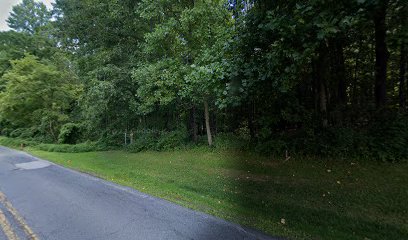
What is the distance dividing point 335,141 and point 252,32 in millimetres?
4538

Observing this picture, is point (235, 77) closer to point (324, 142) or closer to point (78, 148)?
point (324, 142)

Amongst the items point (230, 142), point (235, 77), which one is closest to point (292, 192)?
point (235, 77)

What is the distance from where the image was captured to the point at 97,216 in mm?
3705

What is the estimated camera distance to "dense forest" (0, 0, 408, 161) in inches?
166

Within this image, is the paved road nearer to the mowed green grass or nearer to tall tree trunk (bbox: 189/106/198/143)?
the mowed green grass

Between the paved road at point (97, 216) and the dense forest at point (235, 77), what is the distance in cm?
281

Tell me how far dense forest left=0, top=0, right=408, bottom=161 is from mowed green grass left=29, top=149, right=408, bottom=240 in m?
1.27

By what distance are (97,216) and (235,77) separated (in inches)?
152

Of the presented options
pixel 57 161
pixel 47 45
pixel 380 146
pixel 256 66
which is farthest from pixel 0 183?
Result: pixel 47 45

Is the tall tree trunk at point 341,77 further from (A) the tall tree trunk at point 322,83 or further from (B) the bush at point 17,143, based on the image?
(B) the bush at point 17,143

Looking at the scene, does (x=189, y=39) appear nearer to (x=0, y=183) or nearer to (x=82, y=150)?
(x=0, y=183)

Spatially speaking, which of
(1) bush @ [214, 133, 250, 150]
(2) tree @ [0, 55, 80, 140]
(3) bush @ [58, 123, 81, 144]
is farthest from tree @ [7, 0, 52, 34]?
(1) bush @ [214, 133, 250, 150]

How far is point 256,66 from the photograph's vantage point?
15.3ft

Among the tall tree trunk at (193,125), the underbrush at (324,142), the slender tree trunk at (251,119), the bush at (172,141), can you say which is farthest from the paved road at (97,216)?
the slender tree trunk at (251,119)
